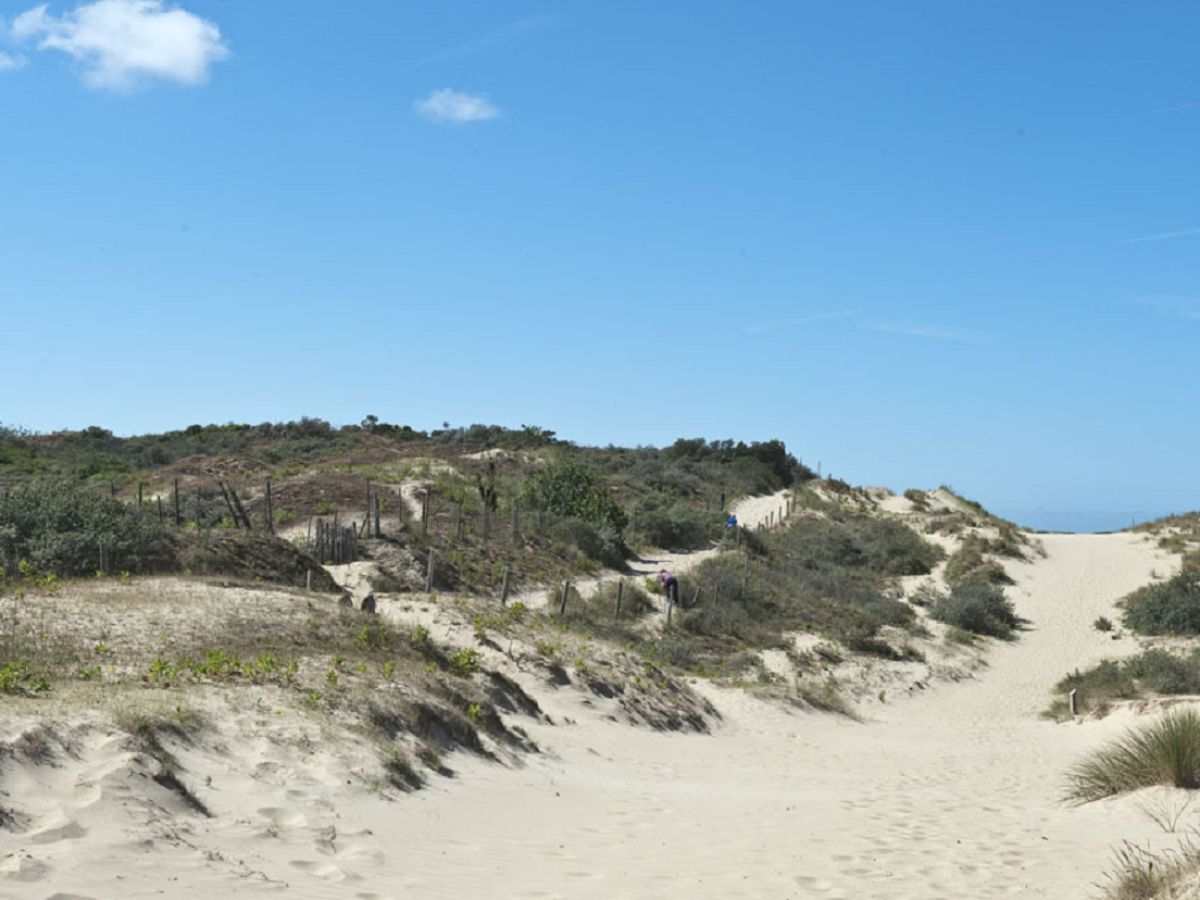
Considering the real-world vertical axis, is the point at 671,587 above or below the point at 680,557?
below

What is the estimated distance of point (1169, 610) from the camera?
3344 cm

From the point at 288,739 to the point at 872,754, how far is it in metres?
11.8

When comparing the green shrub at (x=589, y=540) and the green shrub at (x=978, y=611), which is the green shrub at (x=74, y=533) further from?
the green shrub at (x=978, y=611)

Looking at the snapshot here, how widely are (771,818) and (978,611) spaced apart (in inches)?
1001

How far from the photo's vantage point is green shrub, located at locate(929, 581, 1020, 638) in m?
34.1

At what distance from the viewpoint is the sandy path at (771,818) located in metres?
8.19

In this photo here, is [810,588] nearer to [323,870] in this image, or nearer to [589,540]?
[589,540]

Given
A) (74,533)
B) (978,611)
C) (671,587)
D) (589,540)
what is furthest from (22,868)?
(978,611)

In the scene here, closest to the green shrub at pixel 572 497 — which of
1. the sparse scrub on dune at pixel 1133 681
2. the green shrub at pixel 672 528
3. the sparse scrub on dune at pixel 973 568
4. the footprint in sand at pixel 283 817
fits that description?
the green shrub at pixel 672 528

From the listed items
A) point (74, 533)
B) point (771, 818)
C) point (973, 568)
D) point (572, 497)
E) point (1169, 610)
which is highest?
point (572, 497)

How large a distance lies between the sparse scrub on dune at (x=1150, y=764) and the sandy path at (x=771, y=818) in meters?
0.54

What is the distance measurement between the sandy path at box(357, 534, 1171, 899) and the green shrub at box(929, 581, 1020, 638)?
1248 centimetres

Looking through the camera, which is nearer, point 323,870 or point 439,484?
point 323,870

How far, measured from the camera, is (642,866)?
8.61 m
